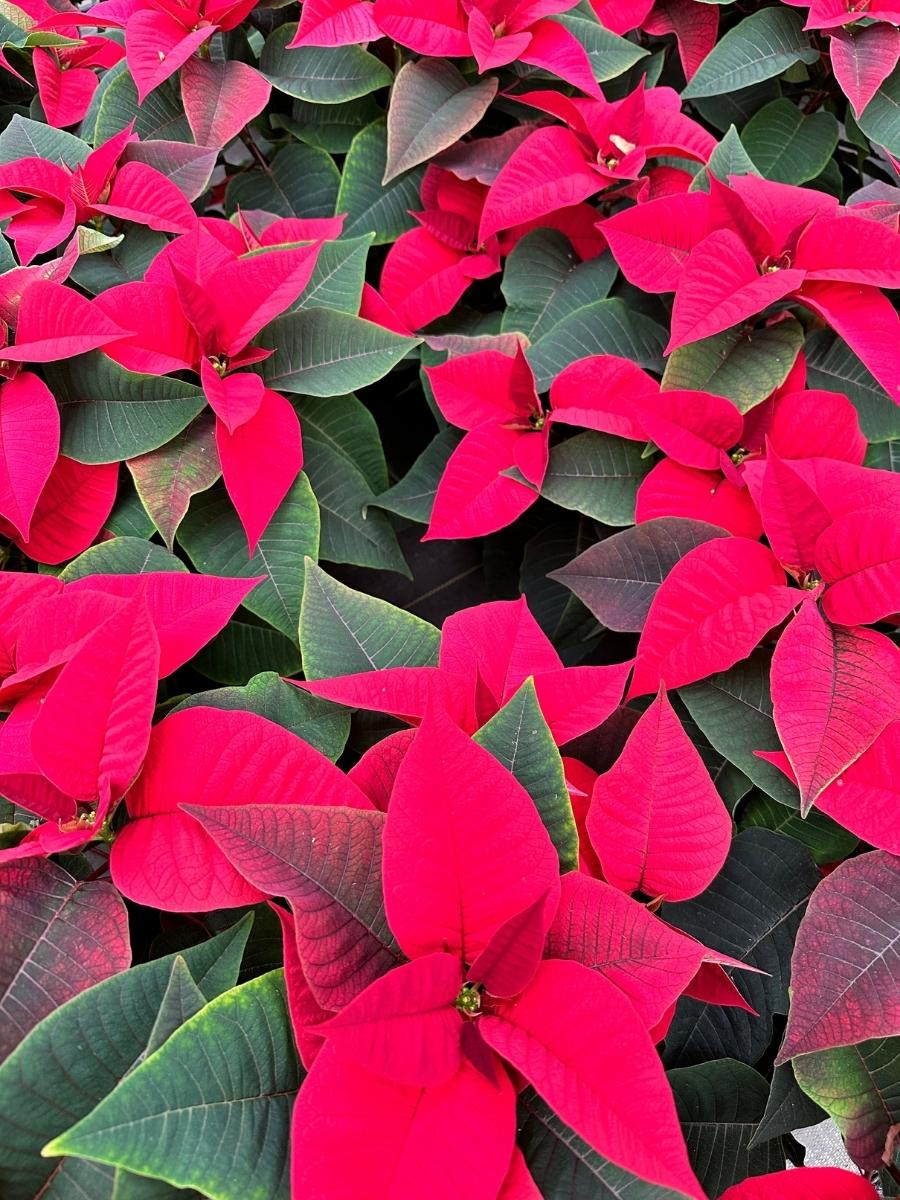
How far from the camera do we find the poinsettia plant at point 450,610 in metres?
0.41

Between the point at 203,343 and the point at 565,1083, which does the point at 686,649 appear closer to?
the point at 565,1083

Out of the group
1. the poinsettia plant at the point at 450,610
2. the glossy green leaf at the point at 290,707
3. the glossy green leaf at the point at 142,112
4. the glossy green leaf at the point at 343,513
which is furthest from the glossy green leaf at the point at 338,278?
the glossy green leaf at the point at 290,707

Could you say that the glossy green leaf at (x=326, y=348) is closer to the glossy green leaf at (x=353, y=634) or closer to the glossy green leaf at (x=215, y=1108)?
the glossy green leaf at (x=353, y=634)

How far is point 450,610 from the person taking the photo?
99cm

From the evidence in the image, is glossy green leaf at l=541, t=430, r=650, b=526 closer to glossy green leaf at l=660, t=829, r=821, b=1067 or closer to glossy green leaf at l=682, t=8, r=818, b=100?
glossy green leaf at l=660, t=829, r=821, b=1067

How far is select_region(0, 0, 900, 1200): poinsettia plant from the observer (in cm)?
41

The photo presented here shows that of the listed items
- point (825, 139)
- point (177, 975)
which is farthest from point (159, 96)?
point (177, 975)

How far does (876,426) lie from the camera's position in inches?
30.0

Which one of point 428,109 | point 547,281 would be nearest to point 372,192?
point 428,109

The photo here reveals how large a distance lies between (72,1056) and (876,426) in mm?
673

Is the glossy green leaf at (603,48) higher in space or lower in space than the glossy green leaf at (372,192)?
higher

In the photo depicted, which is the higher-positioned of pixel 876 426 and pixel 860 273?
pixel 860 273

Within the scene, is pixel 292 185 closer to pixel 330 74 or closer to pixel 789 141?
pixel 330 74

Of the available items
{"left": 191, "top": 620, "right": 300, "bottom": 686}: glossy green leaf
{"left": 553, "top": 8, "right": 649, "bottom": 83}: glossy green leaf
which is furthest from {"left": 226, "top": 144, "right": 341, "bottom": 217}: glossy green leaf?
{"left": 191, "top": 620, "right": 300, "bottom": 686}: glossy green leaf
